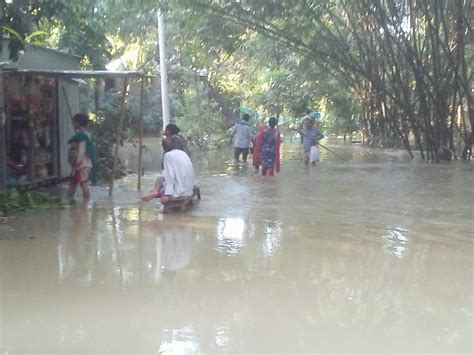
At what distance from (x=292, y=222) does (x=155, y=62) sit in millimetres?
26790

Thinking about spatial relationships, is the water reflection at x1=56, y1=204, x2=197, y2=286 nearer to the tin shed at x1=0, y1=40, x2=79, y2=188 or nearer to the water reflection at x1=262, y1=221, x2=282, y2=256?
the water reflection at x1=262, y1=221, x2=282, y2=256

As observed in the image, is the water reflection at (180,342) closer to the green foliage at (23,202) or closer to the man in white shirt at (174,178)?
the man in white shirt at (174,178)

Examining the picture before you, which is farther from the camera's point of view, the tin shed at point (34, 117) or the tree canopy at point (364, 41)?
the tree canopy at point (364, 41)

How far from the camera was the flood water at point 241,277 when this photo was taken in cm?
446

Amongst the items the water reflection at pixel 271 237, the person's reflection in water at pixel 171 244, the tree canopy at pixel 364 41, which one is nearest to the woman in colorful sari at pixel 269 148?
the tree canopy at pixel 364 41

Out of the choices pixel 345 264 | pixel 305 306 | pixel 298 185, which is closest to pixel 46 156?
pixel 298 185

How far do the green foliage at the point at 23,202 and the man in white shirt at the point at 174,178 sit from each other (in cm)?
141

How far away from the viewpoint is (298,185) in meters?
13.1

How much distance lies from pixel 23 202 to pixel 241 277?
4741 mm

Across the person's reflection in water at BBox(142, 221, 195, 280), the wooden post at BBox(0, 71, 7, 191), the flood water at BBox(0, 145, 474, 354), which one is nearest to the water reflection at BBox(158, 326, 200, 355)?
the flood water at BBox(0, 145, 474, 354)

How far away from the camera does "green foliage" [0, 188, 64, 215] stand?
30.3 ft

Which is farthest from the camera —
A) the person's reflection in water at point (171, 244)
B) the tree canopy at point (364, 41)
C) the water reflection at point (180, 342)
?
the tree canopy at point (364, 41)

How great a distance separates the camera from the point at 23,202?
380 inches

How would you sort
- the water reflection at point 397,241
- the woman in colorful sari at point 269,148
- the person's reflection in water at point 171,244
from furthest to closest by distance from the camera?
the woman in colorful sari at point 269,148 < the water reflection at point 397,241 < the person's reflection in water at point 171,244
